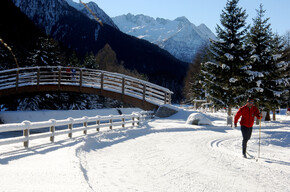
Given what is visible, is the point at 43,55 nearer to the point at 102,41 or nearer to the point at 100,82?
the point at 100,82

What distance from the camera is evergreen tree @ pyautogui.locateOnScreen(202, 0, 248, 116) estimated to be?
21.0m

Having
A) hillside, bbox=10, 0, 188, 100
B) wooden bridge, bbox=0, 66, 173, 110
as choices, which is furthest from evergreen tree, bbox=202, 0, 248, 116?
hillside, bbox=10, 0, 188, 100

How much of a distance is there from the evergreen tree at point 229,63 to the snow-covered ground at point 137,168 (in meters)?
10.8

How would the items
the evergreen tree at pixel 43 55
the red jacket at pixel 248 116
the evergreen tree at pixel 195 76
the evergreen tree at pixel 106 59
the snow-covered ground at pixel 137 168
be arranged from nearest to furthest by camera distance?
the snow-covered ground at pixel 137 168 → the red jacket at pixel 248 116 → the evergreen tree at pixel 43 55 → the evergreen tree at pixel 195 76 → the evergreen tree at pixel 106 59

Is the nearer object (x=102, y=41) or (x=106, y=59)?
(x=106, y=59)

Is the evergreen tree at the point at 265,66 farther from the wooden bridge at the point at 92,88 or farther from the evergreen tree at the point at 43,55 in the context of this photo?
the evergreen tree at the point at 43,55

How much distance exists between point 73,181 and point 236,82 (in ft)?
→ 61.5

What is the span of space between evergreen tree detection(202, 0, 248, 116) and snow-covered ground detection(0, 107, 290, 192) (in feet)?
35.4

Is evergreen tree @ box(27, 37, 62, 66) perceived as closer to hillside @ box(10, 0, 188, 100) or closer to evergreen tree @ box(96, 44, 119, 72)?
evergreen tree @ box(96, 44, 119, 72)

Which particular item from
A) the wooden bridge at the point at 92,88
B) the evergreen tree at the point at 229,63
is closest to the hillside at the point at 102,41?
the wooden bridge at the point at 92,88

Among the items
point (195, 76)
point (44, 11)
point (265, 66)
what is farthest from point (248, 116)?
point (44, 11)

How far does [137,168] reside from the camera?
22.5 feet

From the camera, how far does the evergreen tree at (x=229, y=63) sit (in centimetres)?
2100

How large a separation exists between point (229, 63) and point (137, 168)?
16.7 metres
